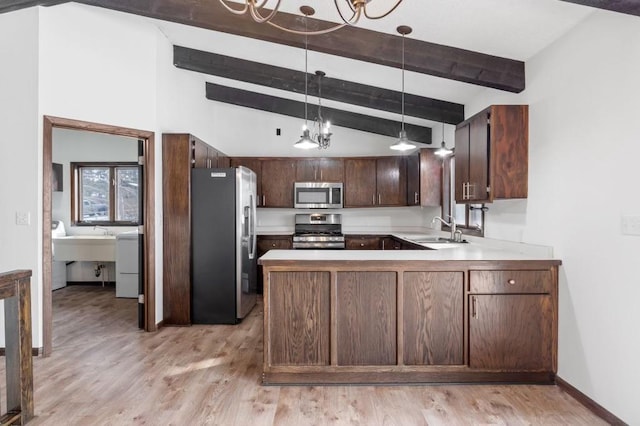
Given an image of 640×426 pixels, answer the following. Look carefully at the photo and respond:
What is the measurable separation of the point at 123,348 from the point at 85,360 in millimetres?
317

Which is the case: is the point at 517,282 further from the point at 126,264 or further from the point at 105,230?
the point at 105,230

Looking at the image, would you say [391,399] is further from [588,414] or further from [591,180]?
[591,180]

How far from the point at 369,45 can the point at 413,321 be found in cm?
219

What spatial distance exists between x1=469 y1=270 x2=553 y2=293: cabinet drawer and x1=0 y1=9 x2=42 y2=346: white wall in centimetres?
353

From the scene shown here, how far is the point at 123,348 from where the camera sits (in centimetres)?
327

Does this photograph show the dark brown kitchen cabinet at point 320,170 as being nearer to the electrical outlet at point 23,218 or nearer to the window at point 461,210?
the window at point 461,210

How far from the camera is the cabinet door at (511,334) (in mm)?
2566

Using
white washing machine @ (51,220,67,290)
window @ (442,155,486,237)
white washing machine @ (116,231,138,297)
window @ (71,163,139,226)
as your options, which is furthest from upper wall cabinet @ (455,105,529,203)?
white washing machine @ (51,220,67,290)

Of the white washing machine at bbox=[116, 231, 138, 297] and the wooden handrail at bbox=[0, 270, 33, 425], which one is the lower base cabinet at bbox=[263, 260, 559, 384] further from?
the white washing machine at bbox=[116, 231, 138, 297]

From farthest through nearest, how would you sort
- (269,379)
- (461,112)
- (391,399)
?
(461,112) → (269,379) → (391,399)

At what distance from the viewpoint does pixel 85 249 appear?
5.44m

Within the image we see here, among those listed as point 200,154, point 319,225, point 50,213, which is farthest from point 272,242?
point 50,213

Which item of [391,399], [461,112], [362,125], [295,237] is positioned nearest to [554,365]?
[391,399]

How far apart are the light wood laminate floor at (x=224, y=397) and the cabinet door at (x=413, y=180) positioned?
2.97 meters
